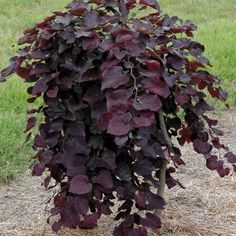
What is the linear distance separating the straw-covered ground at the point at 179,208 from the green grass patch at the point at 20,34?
11.7 inches

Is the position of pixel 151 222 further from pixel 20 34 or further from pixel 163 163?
pixel 20 34

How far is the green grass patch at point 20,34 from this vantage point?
4.30 metres

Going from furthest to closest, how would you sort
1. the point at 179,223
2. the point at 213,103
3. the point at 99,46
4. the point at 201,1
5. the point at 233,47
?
the point at 201,1, the point at 233,47, the point at 213,103, the point at 179,223, the point at 99,46

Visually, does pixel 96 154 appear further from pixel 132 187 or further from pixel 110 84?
pixel 110 84

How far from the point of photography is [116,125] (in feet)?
7.39

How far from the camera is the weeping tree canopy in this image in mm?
2398

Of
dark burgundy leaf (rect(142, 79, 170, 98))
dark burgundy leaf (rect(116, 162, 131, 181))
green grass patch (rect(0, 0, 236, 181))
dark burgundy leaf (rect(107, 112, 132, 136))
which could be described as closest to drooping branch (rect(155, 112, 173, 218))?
dark burgundy leaf (rect(116, 162, 131, 181))

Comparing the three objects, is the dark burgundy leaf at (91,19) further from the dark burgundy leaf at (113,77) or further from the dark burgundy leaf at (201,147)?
the dark burgundy leaf at (201,147)

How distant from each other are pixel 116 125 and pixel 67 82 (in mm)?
384

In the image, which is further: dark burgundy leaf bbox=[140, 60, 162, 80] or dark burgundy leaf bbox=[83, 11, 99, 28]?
dark burgundy leaf bbox=[83, 11, 99, 28]

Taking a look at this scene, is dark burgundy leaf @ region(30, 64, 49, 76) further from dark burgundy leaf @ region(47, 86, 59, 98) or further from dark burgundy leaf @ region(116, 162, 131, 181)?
dark burgundy leaf @ region(116, 162, 131, 181)

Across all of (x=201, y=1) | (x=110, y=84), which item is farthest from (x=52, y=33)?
(x=201, y=1)

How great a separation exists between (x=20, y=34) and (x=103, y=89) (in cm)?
586

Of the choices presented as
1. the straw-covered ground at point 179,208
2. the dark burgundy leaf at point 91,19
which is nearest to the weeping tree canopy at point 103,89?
the dark burgundy leaf at point 91,19
